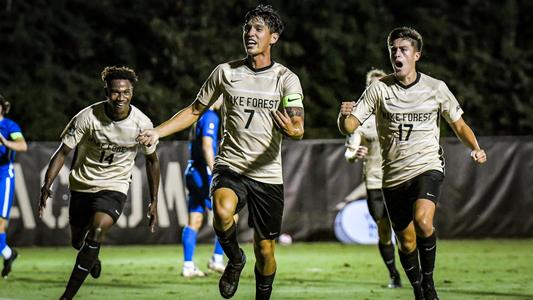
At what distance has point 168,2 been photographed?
2917 centimetres

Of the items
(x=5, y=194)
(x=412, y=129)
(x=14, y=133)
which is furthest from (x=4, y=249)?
(x=412, y=129)

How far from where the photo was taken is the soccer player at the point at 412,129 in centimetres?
984

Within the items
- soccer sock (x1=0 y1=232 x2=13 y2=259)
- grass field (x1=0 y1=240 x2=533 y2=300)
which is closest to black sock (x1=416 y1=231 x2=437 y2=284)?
grass field (x1=0 y1=240 x2=533 y2=300)

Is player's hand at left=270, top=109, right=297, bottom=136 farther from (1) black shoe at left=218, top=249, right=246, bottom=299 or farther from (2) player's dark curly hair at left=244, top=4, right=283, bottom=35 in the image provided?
(1) black shoe at left=218, top=249, right=246, bottom=299

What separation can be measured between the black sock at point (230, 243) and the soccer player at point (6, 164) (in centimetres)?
517

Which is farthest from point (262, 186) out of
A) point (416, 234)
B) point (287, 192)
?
point (287, 192)

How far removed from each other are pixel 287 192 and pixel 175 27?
10160 mm

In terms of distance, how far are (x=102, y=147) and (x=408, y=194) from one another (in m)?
2.86

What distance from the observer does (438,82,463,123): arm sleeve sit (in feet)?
32.7

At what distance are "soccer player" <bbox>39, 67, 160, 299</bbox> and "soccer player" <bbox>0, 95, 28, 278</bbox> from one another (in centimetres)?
340

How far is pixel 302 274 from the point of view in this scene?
14.1 m

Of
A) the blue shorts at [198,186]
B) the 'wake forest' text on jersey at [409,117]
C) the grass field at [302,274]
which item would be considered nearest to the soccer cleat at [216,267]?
the grass field at [302,274]

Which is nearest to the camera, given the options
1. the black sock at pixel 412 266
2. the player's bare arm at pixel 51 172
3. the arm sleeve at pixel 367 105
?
the arm sleeve at pixel 367 105

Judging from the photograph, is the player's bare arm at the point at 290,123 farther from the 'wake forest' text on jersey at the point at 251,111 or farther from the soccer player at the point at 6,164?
the soccer player at the point at 6,164
